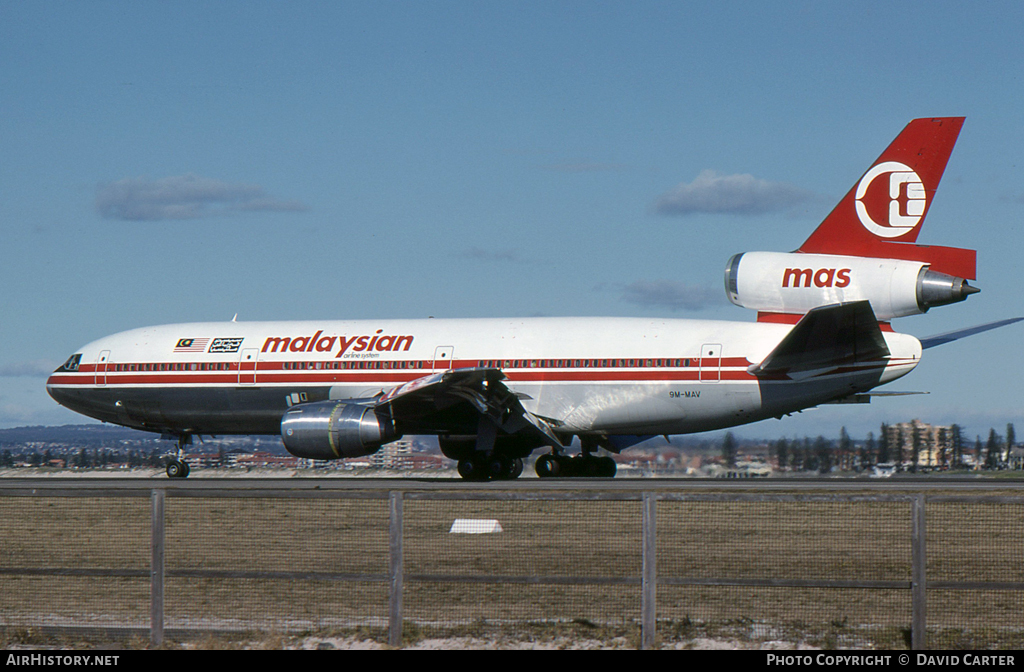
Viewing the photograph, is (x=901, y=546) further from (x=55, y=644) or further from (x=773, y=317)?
(x=773, y=317)

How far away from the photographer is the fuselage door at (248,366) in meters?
31.3

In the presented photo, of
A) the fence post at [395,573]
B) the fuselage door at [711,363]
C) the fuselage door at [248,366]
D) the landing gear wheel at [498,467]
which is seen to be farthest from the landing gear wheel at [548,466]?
the fence post at [395,573]

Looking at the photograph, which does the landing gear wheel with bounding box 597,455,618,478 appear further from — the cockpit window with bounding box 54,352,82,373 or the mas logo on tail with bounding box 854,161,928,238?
the cockpit window with bounding box 54,352,82,373

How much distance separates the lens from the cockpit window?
34062 millimetres

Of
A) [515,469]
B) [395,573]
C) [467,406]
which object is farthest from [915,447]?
[395,573]

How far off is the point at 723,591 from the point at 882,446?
97.4 feet

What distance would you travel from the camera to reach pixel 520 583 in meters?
9.56

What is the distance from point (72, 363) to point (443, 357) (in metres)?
12.9

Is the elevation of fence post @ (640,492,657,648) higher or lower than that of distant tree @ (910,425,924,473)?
lower

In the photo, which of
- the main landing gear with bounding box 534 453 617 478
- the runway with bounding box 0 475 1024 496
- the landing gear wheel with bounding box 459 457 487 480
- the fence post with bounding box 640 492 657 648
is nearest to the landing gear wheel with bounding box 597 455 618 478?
the main landing gear with bounding box 534 453 617 478

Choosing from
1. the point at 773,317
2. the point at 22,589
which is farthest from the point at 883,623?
the point at 773,317

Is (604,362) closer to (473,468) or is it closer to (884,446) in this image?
(473,468)

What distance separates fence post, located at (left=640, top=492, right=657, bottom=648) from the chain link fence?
13 mm

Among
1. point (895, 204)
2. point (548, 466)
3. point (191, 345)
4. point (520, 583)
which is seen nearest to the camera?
point (520, 583)
